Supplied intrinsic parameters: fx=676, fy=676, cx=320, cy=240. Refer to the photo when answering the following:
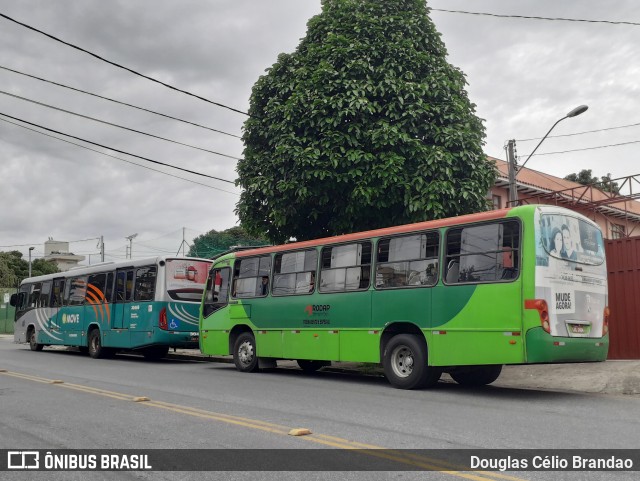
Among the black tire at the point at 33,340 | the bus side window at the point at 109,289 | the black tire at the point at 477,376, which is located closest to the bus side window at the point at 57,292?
the black tire at the point at 33,340

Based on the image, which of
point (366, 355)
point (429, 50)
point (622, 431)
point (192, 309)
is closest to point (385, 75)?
point (429, 50)

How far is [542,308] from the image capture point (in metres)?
9.98

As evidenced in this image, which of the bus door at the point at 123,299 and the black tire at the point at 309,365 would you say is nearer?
the black tire at the point at 309,365

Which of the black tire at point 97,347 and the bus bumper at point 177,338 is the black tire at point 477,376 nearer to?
the bus bumper at point 177,338

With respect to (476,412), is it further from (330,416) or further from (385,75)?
(385,75)

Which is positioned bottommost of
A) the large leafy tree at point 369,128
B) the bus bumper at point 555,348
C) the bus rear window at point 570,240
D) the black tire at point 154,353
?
the black tire at point 154,353

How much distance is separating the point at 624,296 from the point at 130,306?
12900 millimetres

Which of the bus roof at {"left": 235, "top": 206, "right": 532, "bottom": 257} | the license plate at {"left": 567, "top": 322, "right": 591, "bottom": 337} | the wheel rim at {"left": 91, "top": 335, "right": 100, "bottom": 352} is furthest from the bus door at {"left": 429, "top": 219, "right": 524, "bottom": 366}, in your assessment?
the wheel rim at {"left": 91, "top": 335, "right": 100, "bottom": 352}

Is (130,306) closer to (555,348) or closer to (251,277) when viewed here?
(251,277)

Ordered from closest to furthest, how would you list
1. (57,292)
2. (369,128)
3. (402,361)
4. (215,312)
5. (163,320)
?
(402,361) → (369,128) → (215,312) → (163,320) → (57,292)

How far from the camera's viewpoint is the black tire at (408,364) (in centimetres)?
1148

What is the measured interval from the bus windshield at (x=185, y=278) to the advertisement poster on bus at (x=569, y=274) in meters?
10.8

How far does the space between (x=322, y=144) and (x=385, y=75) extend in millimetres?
2180

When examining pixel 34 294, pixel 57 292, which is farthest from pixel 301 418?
pixel 34 294
